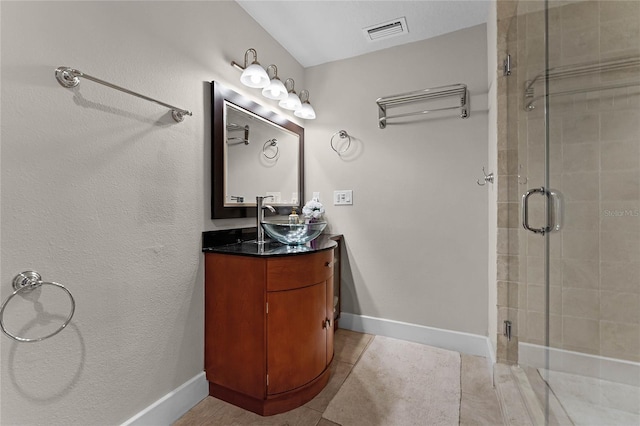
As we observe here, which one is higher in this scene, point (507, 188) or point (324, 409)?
point (507, 188)

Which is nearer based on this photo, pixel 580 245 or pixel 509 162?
pixel 580 245

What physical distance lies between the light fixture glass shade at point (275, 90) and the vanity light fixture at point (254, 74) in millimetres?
102

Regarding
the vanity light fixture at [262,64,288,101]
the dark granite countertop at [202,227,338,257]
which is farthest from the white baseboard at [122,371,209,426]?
the vanity light fixture at [262,64,288,101]

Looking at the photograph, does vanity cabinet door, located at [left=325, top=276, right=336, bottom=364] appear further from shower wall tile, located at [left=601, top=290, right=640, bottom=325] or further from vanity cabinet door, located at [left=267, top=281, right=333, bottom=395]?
shower wall tile, located at [left=601, top=290, right=640, bottom=325]

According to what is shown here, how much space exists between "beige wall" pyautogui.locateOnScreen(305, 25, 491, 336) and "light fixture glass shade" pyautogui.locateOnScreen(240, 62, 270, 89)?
0.79 m

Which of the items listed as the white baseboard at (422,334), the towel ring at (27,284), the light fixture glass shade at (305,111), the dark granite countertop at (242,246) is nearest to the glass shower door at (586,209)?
the white baseboard at (422,334)

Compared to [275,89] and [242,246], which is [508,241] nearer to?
[242,246]

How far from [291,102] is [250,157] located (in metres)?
0.54

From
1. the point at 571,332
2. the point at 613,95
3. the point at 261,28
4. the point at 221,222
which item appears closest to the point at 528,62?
the point at 613,95

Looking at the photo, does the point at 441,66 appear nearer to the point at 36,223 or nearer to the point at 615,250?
the point at 615,250

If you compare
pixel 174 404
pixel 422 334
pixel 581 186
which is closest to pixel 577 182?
pixel 581 186

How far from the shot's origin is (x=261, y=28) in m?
1.89

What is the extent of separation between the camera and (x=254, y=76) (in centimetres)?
159

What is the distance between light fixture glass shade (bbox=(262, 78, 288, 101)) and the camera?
5.85 ft
